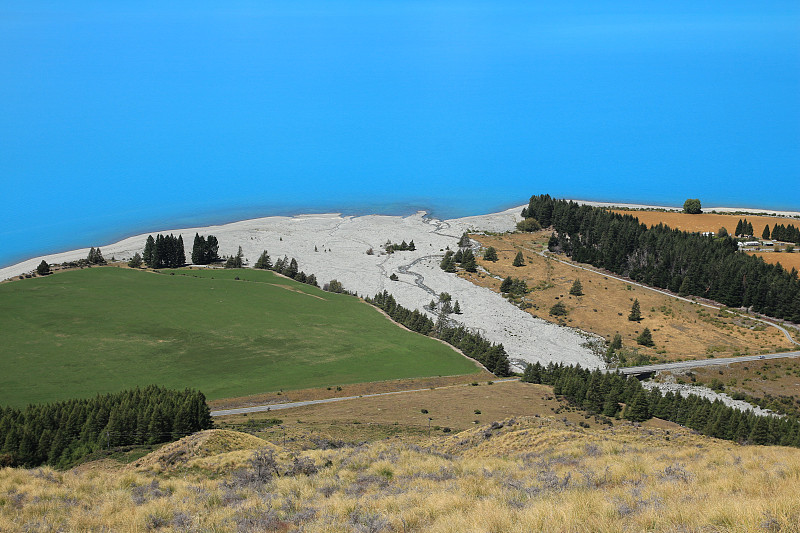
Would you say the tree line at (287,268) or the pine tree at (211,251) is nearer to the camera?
the tree line at (287,268)

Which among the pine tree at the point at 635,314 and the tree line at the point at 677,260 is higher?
the tree line at the point at 677,260

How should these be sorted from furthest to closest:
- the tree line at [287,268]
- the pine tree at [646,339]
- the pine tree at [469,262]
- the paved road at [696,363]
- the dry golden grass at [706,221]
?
the dry golden grass at [706,221] < the pine tree at [469,262] < the tree line at [287,268] < the pine tree at [646,339] < the paved road at [696,363]

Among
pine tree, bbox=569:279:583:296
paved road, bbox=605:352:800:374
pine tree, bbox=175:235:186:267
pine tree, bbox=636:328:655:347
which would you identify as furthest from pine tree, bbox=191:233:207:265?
pine tree, bbox=636:328:655:347

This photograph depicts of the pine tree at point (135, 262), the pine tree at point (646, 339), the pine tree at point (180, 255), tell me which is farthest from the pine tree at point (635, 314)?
the pine tree at point (135, 262)

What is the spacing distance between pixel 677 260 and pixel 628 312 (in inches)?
690

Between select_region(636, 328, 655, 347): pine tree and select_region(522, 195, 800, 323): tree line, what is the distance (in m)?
18.8

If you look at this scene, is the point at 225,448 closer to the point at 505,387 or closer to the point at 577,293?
the point at 505,387

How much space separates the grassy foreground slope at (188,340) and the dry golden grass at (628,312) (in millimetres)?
23831

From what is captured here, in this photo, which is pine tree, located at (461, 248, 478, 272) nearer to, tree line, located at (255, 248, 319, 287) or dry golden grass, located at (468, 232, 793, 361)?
dry golden grass, located at (468, 232, 793, 361)

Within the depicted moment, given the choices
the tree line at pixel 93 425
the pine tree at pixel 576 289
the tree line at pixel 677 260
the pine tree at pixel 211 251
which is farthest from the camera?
the pine tree at pixel 211 251

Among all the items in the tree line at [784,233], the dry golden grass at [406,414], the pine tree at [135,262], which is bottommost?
the dry golden grass at [406,414]

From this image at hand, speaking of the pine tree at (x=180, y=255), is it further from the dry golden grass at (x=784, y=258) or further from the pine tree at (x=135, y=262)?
the dry golden grass at (x=784, y=258)

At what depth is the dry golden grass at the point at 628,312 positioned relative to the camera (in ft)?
214

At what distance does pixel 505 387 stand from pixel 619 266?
52.8m
